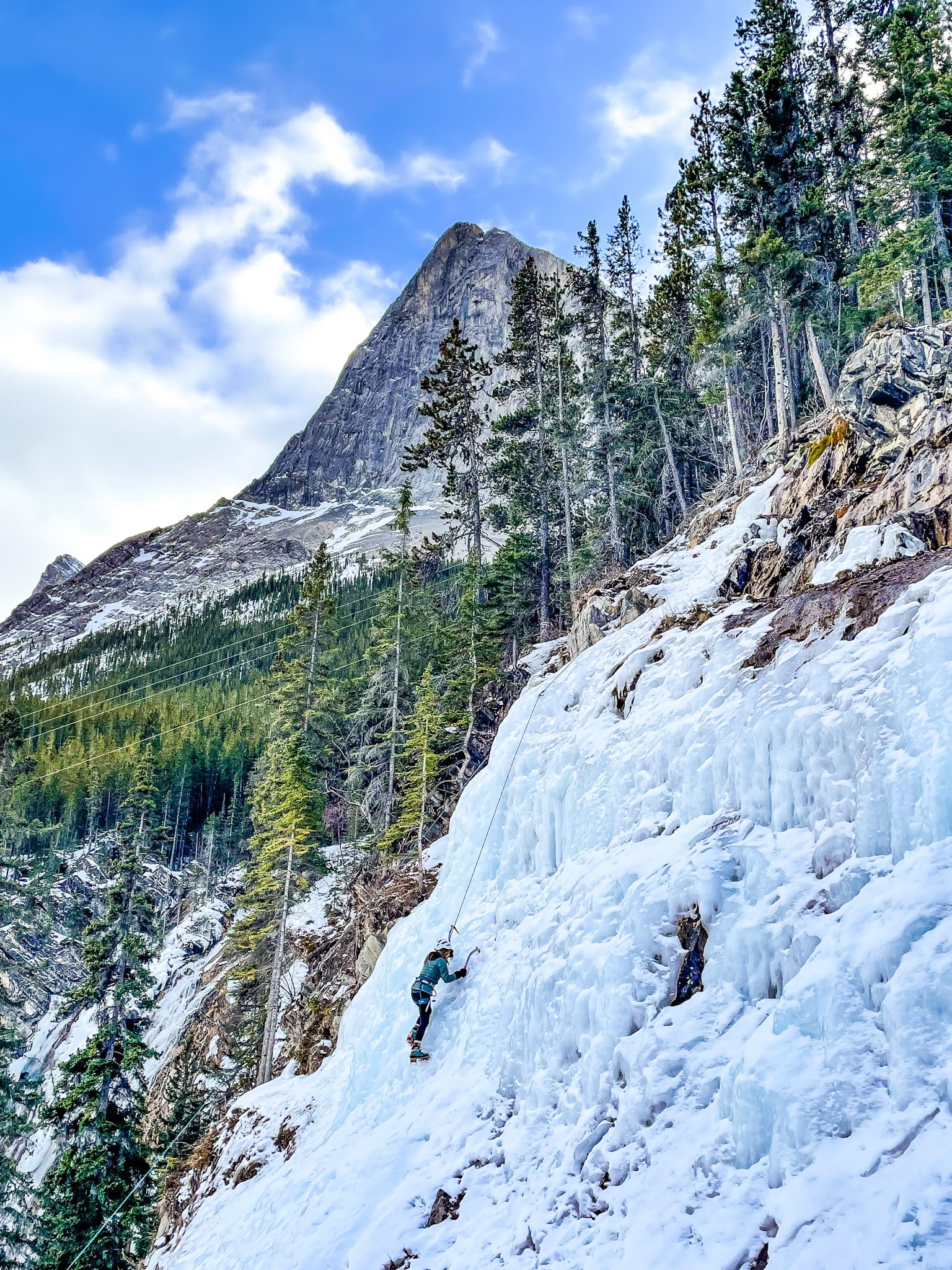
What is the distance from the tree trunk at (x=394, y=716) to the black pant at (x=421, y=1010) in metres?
13.0

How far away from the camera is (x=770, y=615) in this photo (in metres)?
10.0

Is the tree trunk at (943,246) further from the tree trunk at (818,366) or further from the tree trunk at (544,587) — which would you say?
the tree trunk at (544,587)

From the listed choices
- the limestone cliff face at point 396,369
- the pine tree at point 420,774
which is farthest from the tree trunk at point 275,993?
the limestone cliff face at point 396,369

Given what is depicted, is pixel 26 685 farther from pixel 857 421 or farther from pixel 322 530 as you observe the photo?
pixel 857 421

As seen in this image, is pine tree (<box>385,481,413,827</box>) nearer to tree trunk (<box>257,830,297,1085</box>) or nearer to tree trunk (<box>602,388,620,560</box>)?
tree trunk (<box>257,830,297,1085</box>)

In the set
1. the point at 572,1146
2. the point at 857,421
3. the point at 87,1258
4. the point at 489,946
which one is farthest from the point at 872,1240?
the point at 87,1258

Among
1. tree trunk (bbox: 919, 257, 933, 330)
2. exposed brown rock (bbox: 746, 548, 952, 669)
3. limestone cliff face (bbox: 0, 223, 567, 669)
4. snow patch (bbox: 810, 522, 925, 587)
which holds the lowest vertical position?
exposed brown rock (bbox: 746, 548, 952, 669)

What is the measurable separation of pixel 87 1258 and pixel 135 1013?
5.36m

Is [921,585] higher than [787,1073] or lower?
higher

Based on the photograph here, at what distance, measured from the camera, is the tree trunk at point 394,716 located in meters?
24.4

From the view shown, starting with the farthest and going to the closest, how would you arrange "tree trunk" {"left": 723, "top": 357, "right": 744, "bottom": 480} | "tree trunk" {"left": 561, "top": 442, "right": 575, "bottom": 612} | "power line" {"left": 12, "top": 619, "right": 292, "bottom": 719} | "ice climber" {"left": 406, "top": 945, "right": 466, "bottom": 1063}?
"power line" {"left": 12, "top": 619, "right": 292, "bottom": 719} → "tree trunk" {"left": 561, "top": 442, "right": 575, "bottom": 612} → "tree trunk" {"left": 723, "top": 357, "right": 744, "bottom": 480} → "ice climber" {"left": 406, "top": 945, "right": 466, "bottom": 1063}

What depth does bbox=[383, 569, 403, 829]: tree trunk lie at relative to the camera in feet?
79.9

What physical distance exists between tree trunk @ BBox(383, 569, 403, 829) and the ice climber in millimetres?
12681

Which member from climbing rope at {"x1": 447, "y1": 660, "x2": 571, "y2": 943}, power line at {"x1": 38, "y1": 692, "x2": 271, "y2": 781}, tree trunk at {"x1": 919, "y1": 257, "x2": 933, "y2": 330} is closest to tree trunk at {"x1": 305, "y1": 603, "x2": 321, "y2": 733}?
climbing rope at {"x1": 447, "y1": 660, "x2": 571, "y2": 943}
